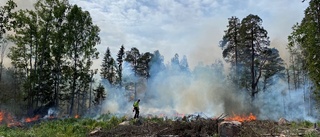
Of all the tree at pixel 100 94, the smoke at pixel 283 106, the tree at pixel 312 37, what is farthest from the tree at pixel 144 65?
the tree at pixel 312 37

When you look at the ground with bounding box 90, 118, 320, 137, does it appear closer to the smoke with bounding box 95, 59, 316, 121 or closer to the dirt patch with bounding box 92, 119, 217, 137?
the dirt patch with bounding box 92, 119, 217, 137

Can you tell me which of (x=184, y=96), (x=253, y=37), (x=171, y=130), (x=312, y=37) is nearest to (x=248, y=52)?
(x=253, y=37)

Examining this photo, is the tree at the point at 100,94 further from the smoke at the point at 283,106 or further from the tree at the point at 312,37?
the tree at the point at 312,37

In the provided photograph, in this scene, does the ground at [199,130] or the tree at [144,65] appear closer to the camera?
the ground at [199,130]

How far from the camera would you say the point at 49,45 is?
32594mm

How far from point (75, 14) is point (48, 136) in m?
21.5

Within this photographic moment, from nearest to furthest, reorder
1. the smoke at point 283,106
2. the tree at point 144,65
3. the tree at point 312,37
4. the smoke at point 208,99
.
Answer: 1. the tree at point 312,37
2. the smoke at point 283,106
3. the smoke at point 208,99
4. the tree at point 144,65

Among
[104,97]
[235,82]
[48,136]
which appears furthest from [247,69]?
[48,136]

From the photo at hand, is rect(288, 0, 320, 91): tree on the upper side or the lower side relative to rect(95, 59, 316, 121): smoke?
upper

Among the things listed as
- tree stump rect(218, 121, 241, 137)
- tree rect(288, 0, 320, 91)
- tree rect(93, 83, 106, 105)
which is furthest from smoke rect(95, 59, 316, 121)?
tree stump rect(218, 121, 241, 137)

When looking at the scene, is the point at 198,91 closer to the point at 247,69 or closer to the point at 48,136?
the point at 247,69

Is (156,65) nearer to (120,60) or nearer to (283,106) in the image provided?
(120,60)

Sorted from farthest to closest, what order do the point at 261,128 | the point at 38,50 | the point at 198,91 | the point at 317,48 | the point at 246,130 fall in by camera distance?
the point at 198,91 → the point at 38,50 → the point at 317,48 → the point at 261,128 → the point at 246,130

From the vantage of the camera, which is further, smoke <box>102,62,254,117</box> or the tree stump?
smoke <box>102,62,254,117</box>
